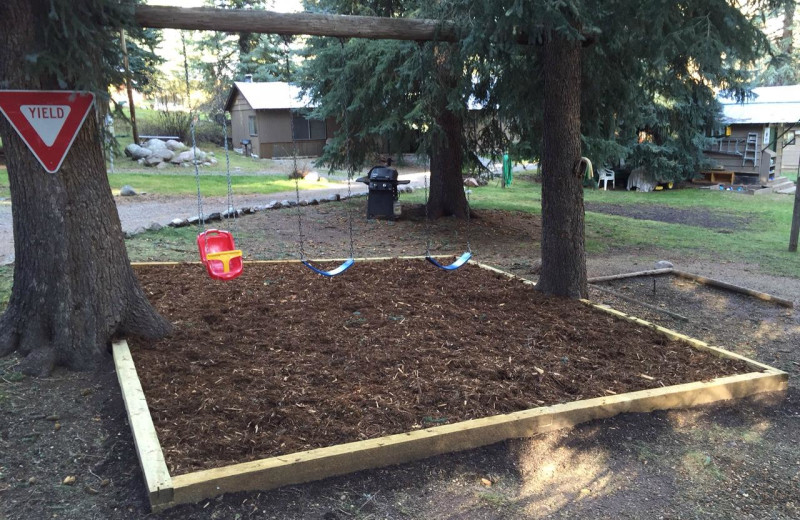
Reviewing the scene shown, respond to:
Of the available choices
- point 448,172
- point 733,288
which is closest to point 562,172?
point 733,288

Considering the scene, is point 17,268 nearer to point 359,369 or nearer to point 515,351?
point 359,369

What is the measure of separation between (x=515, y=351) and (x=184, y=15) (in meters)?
3.66

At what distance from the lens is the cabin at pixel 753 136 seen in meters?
22.3

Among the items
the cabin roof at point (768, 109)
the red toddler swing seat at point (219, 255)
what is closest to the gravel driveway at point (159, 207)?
the red toddler swing seat at point (219, 255)

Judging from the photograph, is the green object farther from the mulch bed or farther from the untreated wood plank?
the mulch bed

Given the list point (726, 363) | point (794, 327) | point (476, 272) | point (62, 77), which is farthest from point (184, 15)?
point (794, 327)

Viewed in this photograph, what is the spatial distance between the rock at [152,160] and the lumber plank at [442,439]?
24.0 meters

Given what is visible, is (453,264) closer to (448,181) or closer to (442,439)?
(442,439)

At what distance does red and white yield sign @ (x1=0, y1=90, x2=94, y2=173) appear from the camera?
4.10 m

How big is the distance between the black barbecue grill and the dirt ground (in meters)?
8.67

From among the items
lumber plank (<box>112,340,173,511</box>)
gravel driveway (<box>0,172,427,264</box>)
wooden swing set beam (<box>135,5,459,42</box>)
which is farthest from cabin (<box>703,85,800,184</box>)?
lumber plank (<box>112,340,173,511</box>)

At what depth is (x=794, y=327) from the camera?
616 cm

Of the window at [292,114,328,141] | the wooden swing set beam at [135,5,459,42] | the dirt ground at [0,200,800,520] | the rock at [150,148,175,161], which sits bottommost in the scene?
the dirt ground at [0,200,800,520]

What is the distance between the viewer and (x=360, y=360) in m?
4.48
